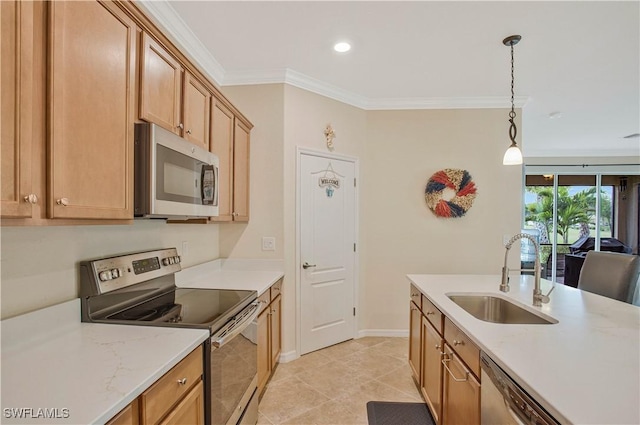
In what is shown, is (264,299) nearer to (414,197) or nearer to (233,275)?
(233,275)

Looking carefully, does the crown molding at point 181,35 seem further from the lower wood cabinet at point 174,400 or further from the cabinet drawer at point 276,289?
the lower wood cabinet at point 174,400

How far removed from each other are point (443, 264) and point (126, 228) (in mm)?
3196

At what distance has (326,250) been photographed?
335cm

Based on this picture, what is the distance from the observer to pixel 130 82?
139 centimetres

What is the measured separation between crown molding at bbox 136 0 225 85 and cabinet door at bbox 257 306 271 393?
209 cm

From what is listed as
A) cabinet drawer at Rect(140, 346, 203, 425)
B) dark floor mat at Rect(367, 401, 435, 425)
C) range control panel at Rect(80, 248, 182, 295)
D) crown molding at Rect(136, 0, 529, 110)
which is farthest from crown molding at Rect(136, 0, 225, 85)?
dark floor mat at Rect(367, 401, 435, 425)

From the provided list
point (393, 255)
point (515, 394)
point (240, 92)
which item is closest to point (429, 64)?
point (240, 92)

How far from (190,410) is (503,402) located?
1199mm

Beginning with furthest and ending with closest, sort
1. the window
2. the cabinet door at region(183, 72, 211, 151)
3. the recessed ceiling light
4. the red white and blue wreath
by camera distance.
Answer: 1. the window
2. the red white and blue wreath
3. the recessed ceiling light
4. the cabinet door at region(183, 72, 211, 151)

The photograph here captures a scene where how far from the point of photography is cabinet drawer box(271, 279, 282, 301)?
2.65m

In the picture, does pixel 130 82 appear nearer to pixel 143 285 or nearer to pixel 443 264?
pixel 143 285

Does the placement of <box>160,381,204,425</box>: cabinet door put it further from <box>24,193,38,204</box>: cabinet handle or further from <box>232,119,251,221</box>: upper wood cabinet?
<box>232,119,251,221</box>: upper wood cabinet

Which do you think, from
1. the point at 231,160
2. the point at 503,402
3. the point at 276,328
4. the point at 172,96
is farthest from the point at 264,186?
the point at 503,402

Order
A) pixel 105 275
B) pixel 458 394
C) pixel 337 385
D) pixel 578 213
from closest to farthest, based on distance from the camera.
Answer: pixel 105 275 → pixel 458 394 → pixel 337 385 → pixel 578 213
